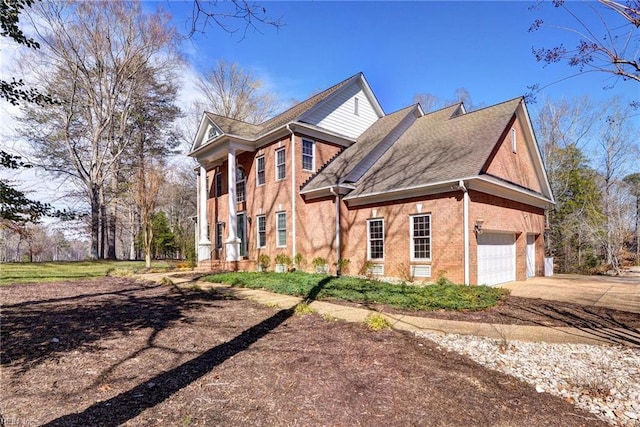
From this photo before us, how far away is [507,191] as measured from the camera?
13.0m

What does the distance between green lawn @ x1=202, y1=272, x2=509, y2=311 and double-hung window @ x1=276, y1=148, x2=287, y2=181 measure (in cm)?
620

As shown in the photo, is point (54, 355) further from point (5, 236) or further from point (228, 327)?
point (5, 236)

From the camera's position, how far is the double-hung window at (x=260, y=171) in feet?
59.3

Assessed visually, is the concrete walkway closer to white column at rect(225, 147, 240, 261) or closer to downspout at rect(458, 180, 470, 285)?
downspout at rect(458, 180, 470, 285)

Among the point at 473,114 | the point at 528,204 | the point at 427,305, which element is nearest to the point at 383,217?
the point at 427,305

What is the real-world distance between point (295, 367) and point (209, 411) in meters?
1.36

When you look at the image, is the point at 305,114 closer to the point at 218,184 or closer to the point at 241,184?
the point at 241,184

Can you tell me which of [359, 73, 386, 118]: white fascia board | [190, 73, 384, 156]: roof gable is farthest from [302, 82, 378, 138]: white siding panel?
[359, 73, 386, 118]: white fascia board

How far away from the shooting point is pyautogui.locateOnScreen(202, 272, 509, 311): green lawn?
8.44 meters

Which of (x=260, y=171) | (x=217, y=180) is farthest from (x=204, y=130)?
(x=260, y=171)

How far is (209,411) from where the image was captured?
10.7ft

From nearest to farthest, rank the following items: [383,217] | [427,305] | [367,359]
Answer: [367,359]
[427,305]
[383,217]

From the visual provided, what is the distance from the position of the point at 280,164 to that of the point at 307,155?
1.41 metres

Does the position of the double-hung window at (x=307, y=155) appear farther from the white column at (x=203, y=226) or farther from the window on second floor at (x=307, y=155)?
the white column at (x=203, y=226)
